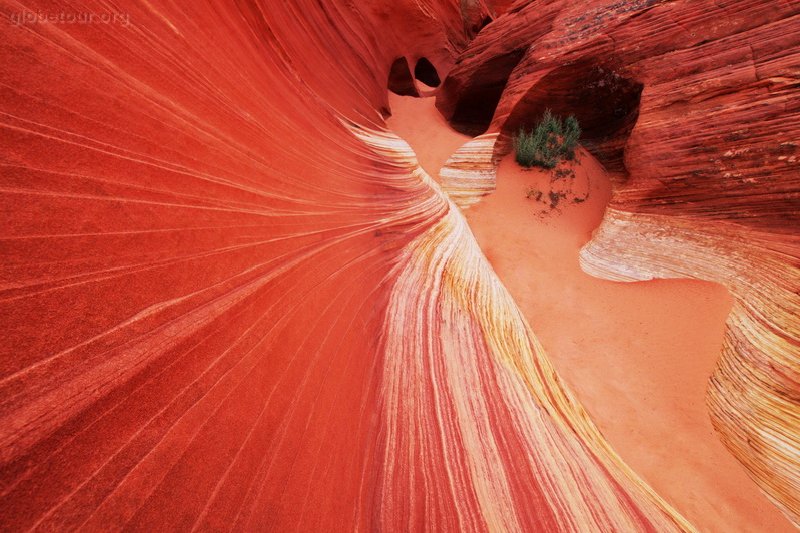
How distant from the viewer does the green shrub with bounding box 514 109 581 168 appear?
5.18 meters

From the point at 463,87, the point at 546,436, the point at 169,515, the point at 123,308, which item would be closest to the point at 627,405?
the point at 546,436

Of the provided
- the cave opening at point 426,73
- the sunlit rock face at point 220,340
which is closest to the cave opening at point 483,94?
the cave opening at point 426,73

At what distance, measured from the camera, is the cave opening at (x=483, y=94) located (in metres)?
6.75

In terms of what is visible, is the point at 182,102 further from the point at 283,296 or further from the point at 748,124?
the point at 748,124

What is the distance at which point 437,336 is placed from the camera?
1.72 m

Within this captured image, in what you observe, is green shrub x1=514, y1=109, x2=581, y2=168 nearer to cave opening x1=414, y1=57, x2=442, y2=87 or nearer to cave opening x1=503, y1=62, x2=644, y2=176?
cave opening x1=503, y1=62, x2=644, y2=176

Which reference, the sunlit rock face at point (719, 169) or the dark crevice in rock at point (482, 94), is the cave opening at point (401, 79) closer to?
the dark crevice in rock at point (482, 94)

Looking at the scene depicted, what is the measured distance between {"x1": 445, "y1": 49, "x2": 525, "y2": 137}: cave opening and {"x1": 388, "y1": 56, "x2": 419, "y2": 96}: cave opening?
2045 mm

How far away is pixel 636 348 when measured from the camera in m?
2.76

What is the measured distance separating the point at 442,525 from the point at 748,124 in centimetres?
469

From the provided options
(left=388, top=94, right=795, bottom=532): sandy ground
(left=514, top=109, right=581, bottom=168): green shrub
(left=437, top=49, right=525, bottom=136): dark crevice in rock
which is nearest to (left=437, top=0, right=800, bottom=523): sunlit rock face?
(left=388, top=94, right=795, bottom=532): sandy ground

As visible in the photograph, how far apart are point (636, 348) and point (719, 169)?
7.44 ft

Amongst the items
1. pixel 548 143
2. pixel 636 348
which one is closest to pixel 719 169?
pixel 636 348

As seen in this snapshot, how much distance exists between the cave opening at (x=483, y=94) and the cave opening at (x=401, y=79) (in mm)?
2045
